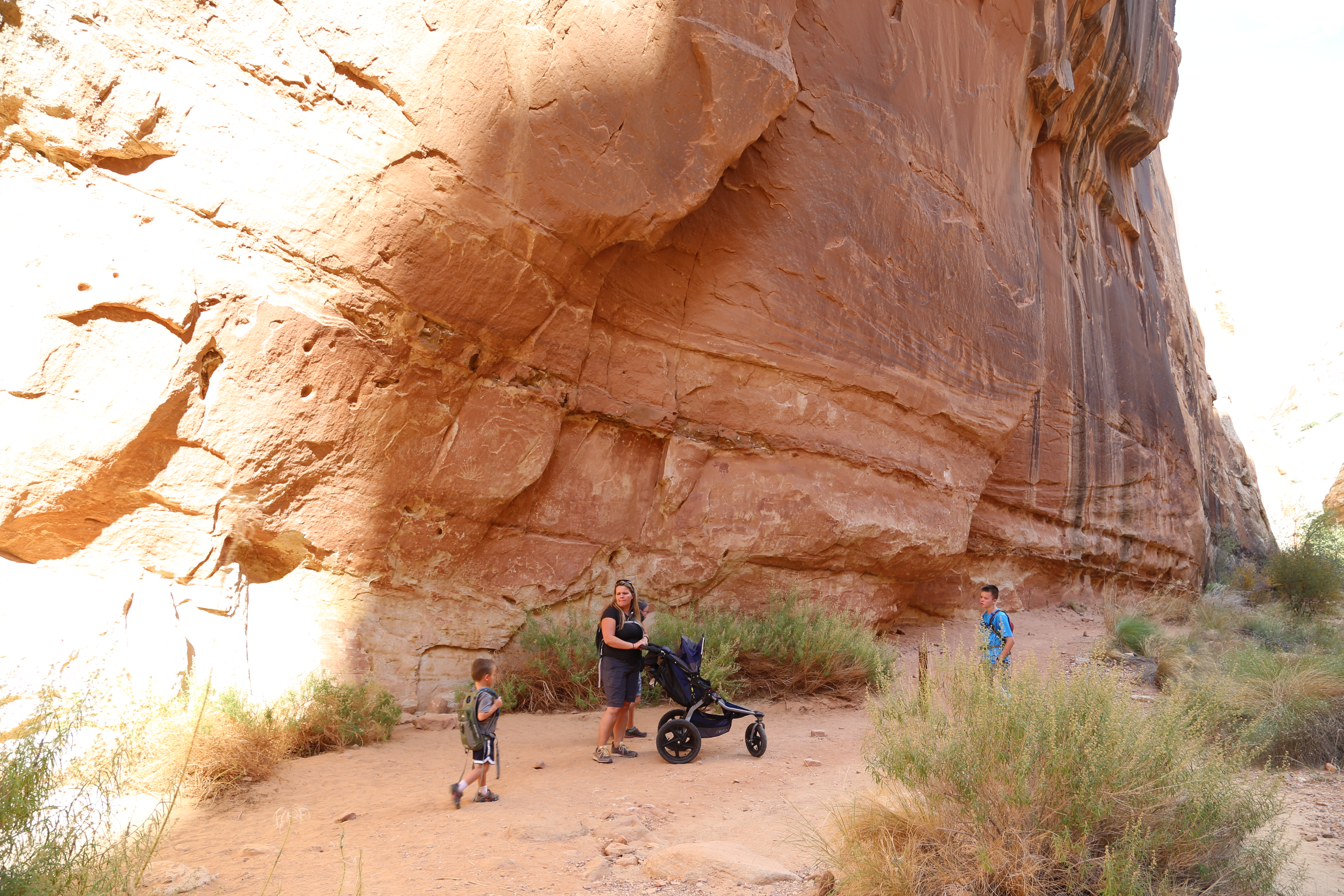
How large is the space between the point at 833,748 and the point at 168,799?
14.9 feet

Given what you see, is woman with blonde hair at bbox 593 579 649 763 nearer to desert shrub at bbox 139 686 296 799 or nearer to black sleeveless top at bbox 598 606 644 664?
black sleeveless top at bbox 598 606 644 664

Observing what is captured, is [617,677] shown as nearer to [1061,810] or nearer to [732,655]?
[732,655]

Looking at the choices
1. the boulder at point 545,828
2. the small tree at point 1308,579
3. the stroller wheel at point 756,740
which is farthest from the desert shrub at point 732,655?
the small tree at point 1308,579

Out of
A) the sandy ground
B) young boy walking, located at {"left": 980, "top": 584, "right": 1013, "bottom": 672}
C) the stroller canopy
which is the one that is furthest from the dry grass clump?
young boy walking, located at {"left": 980, "top": 584, "right": 1013, "bottom": 672}

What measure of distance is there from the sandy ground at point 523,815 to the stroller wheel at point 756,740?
0.06 m

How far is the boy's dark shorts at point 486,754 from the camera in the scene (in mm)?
4723

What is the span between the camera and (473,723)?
15.6 ft

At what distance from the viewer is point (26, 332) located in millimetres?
5430

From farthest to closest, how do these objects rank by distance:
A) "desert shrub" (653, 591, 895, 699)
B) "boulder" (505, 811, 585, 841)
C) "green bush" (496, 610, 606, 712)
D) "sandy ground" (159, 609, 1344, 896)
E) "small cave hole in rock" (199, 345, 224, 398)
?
"desert shrub" (653, 591, 895, 699)
"green bush" (496, 610, 606, 712)
"small cave hole in rock" (199, 345, 224, 398)
"boulder" (505, 811, 585, 841)
"sandy ground" (159, 609, 1344, 896)

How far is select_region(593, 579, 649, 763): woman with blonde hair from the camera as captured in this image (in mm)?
5625

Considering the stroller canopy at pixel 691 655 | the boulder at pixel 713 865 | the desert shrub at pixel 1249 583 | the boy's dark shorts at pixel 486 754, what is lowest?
the boulder at pixel 713 865

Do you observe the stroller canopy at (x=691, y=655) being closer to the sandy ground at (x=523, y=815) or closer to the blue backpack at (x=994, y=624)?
the sandy ground at (x=523, y=815)

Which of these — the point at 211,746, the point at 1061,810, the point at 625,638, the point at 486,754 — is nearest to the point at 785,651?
the point at 625,638

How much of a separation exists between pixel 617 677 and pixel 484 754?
1.20 metres
